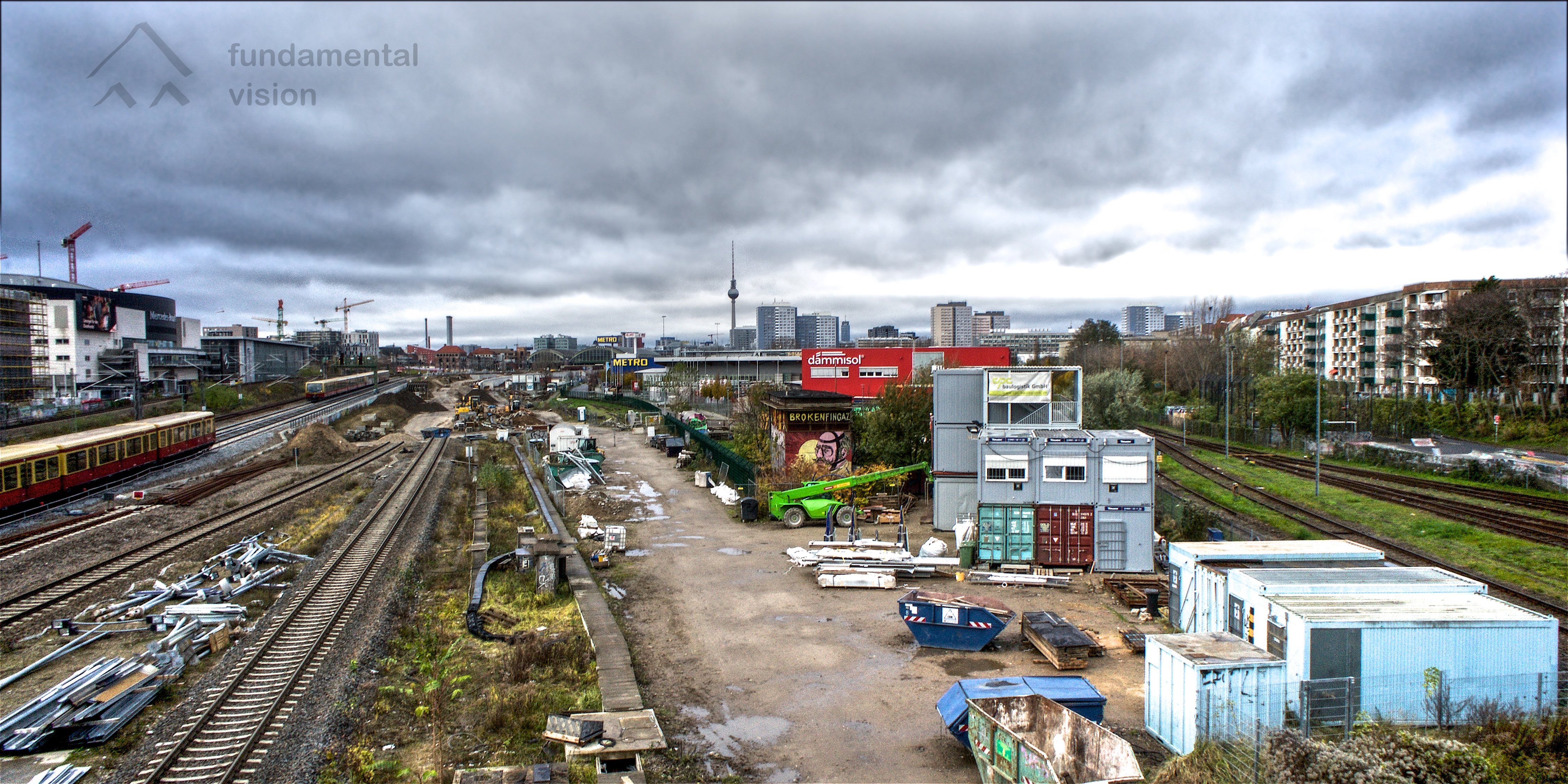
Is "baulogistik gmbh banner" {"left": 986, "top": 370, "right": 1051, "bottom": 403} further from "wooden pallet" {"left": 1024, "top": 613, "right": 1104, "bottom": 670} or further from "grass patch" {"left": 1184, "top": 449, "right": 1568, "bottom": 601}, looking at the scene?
"grass patch" {"left": 1184, "top": 449, "right": 1568, "bottom": 601}

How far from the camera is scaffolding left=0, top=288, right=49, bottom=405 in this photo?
59.6 metres

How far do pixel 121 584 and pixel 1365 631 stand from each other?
82.9ft

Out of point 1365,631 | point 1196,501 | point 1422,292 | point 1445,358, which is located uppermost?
point 1422,292

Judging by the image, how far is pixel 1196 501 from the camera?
30781mm

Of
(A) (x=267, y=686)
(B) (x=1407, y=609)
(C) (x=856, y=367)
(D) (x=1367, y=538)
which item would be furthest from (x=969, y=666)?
(C) (x=856, y=367)

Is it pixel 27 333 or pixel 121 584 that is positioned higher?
pixel 27 333

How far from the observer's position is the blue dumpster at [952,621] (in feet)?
44.1

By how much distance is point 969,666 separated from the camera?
1300cm

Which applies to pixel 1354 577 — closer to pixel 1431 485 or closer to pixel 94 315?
pixel 1431 485

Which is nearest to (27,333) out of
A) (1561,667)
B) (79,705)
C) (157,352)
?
(157,352)

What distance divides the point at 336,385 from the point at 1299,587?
89.4m

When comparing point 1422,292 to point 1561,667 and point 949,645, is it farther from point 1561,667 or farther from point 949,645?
point 949,645

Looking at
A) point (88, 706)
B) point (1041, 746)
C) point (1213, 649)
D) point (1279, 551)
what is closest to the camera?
point (1041, 746)

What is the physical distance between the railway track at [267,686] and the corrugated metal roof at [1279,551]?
50.0 feet
